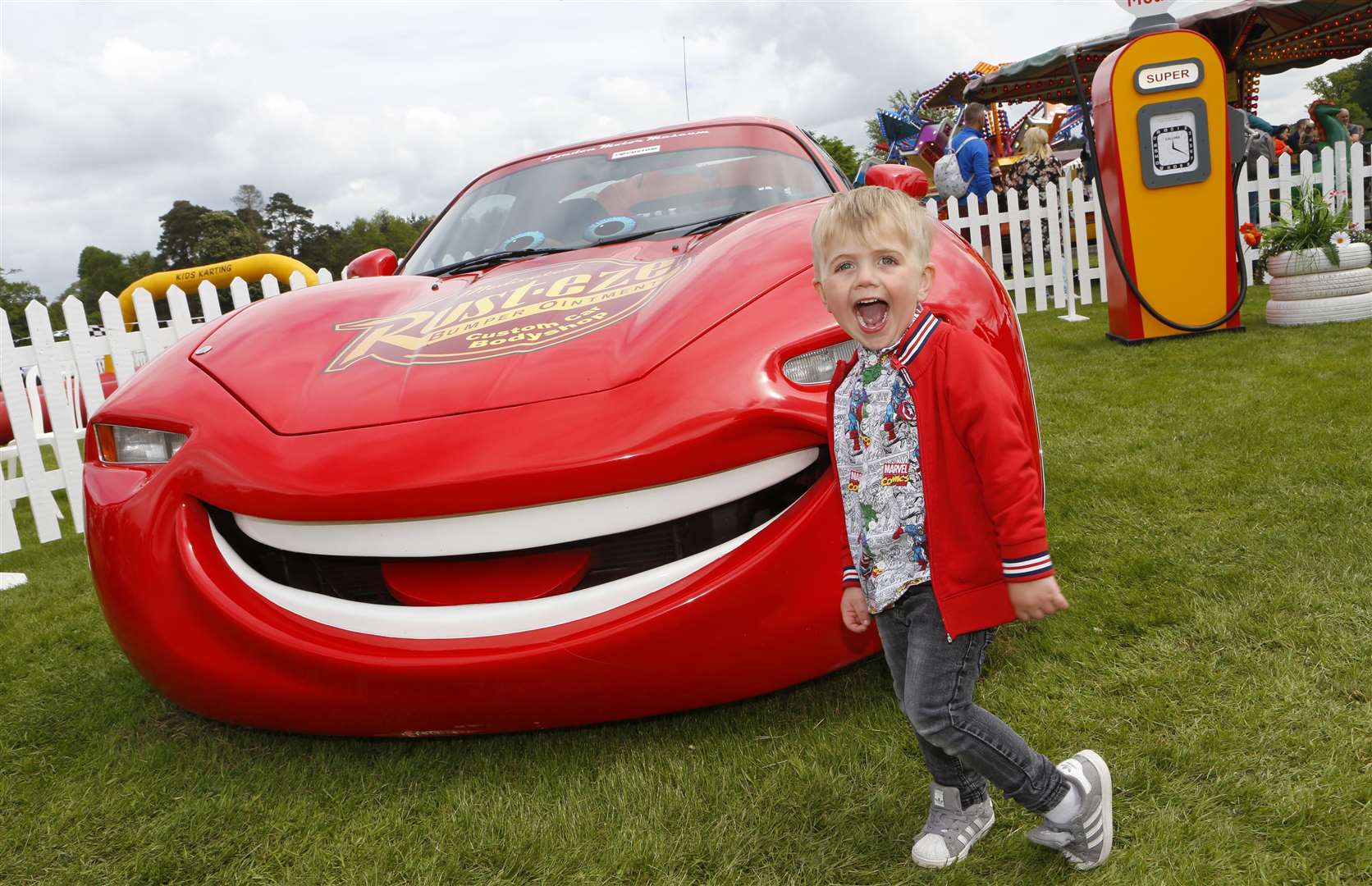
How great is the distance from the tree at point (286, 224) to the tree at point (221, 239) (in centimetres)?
775

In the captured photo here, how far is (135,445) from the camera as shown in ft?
6.97

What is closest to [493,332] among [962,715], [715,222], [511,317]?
[511,317]

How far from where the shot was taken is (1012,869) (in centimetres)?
154

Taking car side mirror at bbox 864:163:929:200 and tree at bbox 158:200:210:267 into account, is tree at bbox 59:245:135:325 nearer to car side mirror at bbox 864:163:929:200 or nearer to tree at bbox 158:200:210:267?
tree at bbox 158:200:210:267

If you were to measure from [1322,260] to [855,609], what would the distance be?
5.73 meters

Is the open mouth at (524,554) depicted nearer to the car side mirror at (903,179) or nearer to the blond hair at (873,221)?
the blond hair at (873,221)

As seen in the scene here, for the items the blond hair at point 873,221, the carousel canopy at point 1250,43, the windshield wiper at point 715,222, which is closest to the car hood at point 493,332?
the windshield wiper at point 715,222

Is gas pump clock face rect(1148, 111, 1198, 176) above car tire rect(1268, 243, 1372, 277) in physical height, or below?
above

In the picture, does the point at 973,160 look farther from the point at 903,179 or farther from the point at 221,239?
the point at 221,239

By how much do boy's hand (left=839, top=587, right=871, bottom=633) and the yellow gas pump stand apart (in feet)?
15.9

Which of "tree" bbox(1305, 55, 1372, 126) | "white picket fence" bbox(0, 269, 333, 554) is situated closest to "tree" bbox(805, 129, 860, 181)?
"tree" bbox(1305, 55, 1372, 126)

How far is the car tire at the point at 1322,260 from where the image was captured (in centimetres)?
594

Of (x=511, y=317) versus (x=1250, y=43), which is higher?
(x=1250, y=43)

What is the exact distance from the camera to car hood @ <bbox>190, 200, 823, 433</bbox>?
193 centimetres
